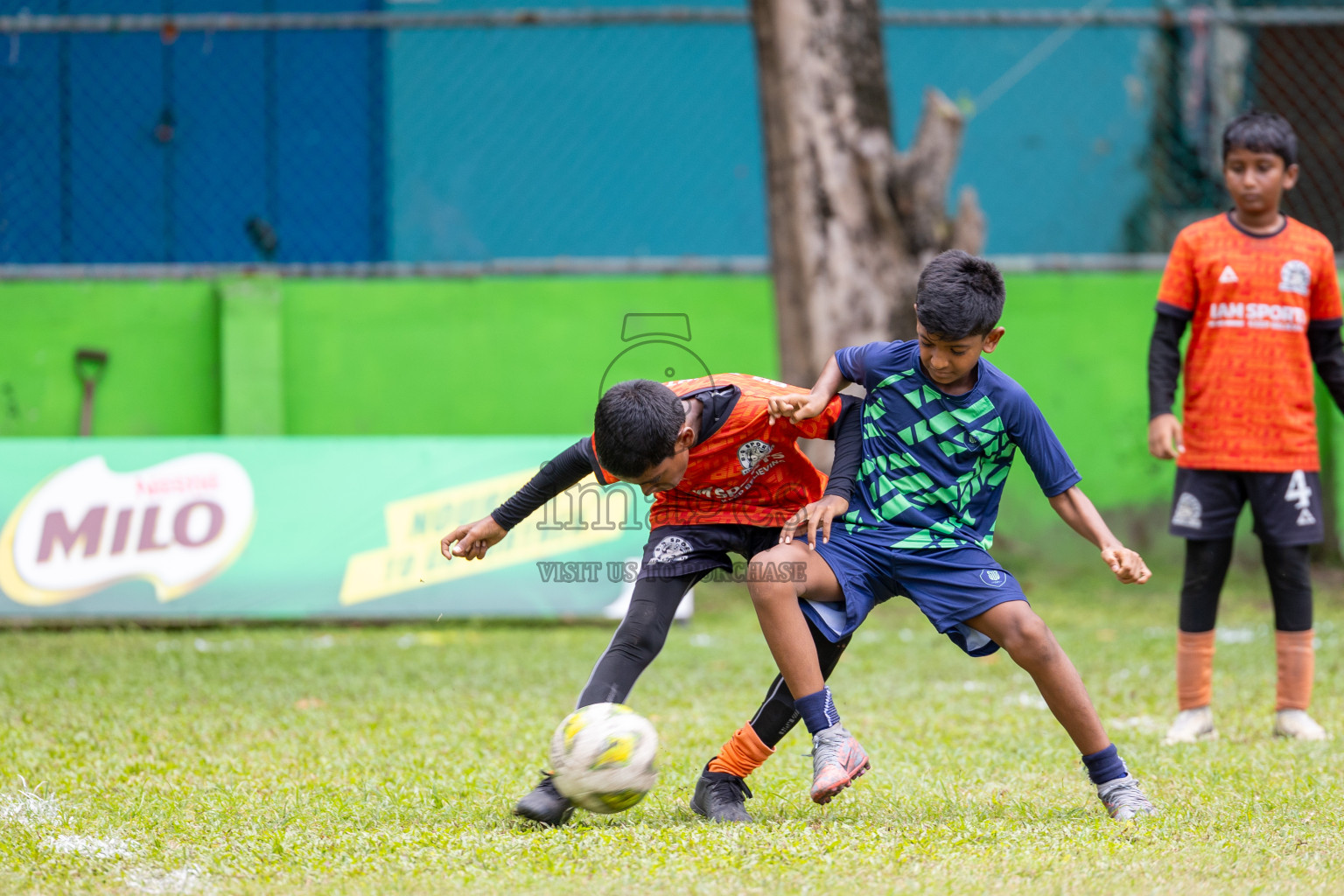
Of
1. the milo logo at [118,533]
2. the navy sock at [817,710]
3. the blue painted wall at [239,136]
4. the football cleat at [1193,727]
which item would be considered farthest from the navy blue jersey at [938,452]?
the blue painted wall at [239,136]

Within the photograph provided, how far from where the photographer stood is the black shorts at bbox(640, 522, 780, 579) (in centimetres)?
363

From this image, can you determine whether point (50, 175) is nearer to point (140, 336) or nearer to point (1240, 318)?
point (140, 336)

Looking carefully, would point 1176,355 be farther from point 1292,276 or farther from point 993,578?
point 993,578

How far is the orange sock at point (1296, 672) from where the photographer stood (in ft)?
15.4

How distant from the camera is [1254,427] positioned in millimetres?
4648

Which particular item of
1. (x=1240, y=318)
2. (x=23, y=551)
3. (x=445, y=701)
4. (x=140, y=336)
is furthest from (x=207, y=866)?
(x=140, y=336)

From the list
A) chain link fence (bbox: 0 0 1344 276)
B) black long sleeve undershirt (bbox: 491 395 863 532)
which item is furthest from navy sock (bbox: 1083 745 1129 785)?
chain link fence (bbox: 0 0 1344 276)

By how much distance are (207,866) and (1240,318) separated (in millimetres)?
3679

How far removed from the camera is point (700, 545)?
3641mm

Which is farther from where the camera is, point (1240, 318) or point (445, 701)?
point (445, 701)

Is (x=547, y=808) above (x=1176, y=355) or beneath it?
beneath

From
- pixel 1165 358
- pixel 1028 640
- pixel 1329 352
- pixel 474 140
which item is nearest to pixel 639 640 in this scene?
pixel 1028 640

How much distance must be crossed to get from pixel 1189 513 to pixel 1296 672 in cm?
65

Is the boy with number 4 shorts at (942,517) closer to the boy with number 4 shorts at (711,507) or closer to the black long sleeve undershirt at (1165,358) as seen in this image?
the boy with number 4 shorts at (711,507)
